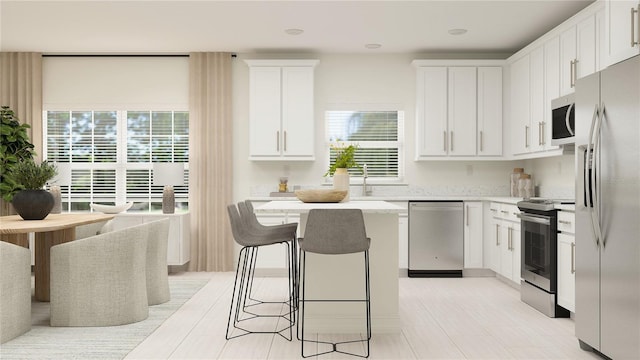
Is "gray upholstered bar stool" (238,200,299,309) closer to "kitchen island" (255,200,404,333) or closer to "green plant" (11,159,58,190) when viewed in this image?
"kitchen island" (255,200,404,333)

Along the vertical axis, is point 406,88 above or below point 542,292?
above

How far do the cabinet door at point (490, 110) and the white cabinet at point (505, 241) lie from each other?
2.65 feet

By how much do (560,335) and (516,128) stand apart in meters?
2.87

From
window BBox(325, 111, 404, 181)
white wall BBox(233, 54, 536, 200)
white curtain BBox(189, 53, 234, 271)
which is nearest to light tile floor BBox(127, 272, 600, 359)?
white curtain BBox(189, 53, 234, 271)

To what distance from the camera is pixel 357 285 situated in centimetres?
385

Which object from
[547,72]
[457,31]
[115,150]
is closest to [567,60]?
[547,72]

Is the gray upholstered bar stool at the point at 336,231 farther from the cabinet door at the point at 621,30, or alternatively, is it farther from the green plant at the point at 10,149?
the green plant at the point at 10,149

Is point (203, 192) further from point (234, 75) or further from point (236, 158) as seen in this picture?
point (234, 75)

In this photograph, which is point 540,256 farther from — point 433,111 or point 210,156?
point 210,156

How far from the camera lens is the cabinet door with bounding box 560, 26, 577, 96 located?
4.71 metres

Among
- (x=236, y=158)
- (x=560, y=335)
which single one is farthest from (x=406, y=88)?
(x=560, y=335)

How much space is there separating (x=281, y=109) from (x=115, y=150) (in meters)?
2.29

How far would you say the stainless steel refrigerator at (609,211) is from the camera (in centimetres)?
288

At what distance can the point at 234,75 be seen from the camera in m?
6.70
